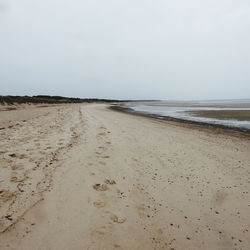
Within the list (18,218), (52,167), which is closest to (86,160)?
(52,167)

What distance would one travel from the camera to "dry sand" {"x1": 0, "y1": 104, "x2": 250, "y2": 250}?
7.06 ft

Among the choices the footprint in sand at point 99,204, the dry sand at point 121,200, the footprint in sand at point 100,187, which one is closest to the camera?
the dry sand at point 121,200

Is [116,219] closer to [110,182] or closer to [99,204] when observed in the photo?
[99,204]

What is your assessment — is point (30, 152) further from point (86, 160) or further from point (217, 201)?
point (217, 201)

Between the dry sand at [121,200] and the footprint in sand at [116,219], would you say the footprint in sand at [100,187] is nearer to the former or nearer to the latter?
the dry sand at [121,200]

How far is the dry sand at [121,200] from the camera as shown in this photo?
2.15m

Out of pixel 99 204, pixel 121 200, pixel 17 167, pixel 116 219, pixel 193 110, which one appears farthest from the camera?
pixel 193 110

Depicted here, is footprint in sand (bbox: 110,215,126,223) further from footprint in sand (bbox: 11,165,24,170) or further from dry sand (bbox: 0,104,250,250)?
footprint in sand (bbox: 11,165,24,170)

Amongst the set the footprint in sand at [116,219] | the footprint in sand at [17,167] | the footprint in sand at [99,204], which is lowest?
the footprint in sand at [116,219]

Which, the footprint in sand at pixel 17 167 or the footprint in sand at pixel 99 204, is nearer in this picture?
the footprint in sand at pixel 99 204

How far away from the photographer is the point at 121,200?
2947 millimetres

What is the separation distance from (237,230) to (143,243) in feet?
4.82

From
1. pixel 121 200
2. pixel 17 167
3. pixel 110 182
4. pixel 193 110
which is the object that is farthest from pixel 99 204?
pixel 193 110

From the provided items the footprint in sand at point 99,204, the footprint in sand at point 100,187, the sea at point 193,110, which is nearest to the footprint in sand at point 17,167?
the footprint in sand at point 100,187
